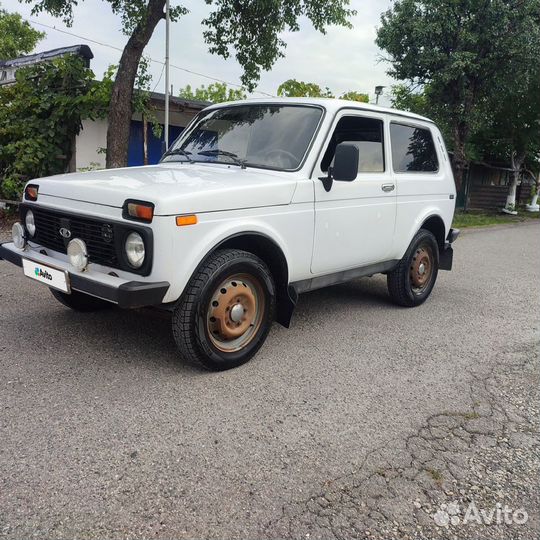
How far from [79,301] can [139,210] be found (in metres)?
1.82

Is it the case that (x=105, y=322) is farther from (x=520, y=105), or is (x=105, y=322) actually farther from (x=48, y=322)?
(x=520, y=105)

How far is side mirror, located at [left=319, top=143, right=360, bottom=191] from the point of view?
387cm

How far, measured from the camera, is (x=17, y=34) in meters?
31.9

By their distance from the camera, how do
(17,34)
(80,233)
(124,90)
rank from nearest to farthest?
(80,233)
(124,90)
(17,34)

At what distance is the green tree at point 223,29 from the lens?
31.1ft

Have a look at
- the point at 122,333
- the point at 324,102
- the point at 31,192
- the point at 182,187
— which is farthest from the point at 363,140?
the point at 31,192

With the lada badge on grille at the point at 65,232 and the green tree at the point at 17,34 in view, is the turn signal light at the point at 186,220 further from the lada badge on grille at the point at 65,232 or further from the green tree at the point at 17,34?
the green tree at the point at 17,34

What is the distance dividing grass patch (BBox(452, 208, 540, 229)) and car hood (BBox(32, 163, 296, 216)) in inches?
456

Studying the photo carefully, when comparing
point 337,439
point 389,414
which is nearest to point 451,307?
point 389,414

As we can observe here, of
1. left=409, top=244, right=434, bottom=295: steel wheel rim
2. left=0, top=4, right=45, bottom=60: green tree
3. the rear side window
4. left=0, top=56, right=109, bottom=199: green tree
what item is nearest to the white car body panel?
the rear side window

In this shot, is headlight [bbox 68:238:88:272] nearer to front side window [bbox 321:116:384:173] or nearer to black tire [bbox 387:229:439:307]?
front side window [bbox 321:116:384:173]

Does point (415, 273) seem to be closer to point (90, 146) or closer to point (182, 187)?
point (182, 187)

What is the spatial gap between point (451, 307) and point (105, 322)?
3704mm

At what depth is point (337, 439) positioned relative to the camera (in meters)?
2.87
